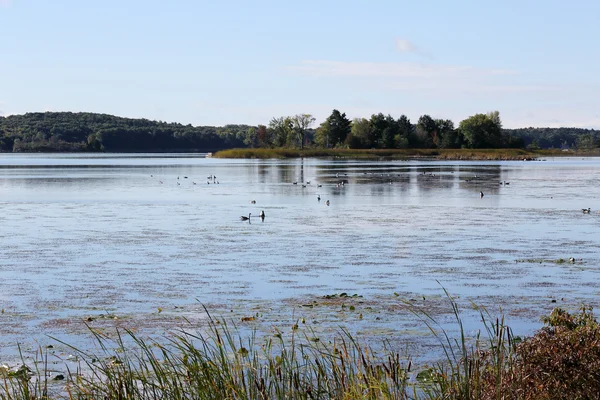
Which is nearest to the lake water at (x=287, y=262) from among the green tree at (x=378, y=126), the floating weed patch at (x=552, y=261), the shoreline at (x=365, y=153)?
the floating weed patch at (x=552, y=261)

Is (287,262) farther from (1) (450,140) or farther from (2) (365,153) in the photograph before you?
(1) (450,140)

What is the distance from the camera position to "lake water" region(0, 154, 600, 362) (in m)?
13.7

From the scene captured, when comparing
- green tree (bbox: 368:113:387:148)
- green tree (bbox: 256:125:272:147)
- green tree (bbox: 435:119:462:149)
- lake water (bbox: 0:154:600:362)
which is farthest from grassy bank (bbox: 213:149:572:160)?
lake water (bbox: 0:154:600:362)

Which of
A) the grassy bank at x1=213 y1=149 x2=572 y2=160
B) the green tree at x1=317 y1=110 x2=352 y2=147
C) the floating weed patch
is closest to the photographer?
the floating weed patch

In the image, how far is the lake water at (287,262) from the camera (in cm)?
1372

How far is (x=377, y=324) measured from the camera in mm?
12719

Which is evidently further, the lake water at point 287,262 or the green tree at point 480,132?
the green tree at point 480,132

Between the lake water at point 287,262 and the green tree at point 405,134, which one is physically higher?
the green tree at point 405,134

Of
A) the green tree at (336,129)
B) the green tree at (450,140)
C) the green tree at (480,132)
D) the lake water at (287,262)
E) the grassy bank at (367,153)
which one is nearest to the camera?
the lake water at (287,262)

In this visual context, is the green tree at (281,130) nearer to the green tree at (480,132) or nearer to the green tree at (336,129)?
the green tree at (336,129)

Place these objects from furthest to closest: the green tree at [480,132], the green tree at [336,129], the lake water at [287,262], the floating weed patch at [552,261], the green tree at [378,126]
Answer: the green tree at [336,129] < the green tree at [378,126] < the green tree at [480,132] < the floating weed patch at [552,261] < the lake water at [287,262]

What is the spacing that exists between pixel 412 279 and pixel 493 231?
9543 millimetres

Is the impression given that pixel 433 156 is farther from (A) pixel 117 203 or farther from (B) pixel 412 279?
(B) pixel 412 279

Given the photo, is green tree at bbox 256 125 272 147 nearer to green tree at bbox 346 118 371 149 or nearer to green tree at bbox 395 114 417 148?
green tree at bbox 346 118 371 149
